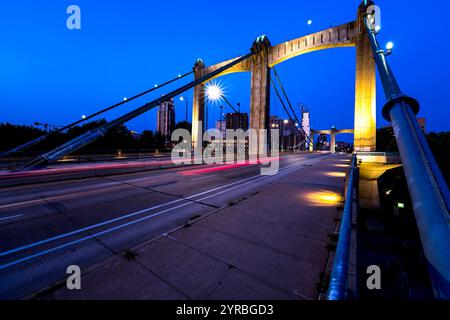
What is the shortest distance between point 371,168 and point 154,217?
915 inches

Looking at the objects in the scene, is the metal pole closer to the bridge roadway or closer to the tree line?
the bridge roadway

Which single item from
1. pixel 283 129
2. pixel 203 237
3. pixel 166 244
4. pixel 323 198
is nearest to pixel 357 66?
pixel 323 198

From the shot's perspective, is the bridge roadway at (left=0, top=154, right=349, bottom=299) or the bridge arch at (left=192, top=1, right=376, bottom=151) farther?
the bridge arch at (left=192, top=1, right=376, bottom=151)

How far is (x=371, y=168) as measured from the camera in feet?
67.5

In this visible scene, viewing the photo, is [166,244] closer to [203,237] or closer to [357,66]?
[203,237]

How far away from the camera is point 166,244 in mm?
4297

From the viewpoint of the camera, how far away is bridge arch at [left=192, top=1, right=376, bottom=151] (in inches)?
892

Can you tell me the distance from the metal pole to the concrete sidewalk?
1505mm

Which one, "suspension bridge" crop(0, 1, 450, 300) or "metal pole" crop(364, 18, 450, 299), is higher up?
"metal pole" crop(364, 18, 450, 299)

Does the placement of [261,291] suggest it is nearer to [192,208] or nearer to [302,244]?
[302,244]

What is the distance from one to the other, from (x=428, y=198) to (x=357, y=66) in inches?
1124

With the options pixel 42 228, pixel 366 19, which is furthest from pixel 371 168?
pixel 42 228

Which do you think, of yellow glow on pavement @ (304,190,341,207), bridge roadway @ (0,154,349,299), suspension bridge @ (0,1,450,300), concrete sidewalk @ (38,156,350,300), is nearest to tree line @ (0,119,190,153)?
suspension bridge @ (0,1,450,300)
